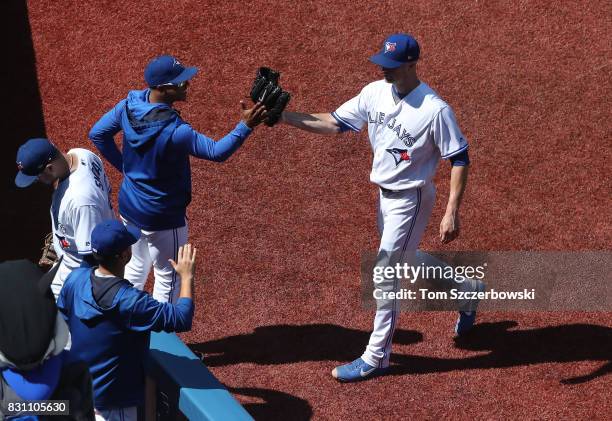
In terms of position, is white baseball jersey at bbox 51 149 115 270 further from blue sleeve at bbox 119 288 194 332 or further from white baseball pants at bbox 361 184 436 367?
white baseball pants at bbox 361 184 436 367

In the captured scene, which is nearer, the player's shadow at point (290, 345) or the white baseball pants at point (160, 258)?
the white baseball pants at point (160, 258)

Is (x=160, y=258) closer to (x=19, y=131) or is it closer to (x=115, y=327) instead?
(x=115, y=327)

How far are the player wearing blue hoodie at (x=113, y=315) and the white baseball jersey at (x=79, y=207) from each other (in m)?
0.58

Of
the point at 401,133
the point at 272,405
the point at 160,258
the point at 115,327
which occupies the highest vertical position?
the point at 401,133

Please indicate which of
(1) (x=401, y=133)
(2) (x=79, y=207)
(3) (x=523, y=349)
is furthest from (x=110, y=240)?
(3) (x=523, y=349)

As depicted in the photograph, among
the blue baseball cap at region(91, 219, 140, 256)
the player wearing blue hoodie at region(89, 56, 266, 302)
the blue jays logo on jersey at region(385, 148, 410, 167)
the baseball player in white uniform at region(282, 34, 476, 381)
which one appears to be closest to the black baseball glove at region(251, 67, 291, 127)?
the player wearing blue hoodie at region(89, 56, 266, 302)

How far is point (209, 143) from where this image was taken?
4.27 meters

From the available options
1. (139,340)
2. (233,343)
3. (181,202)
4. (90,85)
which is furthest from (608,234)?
(90,85)

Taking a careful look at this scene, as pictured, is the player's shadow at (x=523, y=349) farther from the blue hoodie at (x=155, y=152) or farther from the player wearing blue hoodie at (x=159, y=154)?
the blue hoodie at (x=155, y=152)

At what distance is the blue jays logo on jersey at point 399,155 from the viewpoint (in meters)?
4.56

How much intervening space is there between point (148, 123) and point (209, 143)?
0.32m

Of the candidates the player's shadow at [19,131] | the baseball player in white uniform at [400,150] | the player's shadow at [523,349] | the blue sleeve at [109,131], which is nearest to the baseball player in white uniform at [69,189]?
the blue sleeve at [109,131]

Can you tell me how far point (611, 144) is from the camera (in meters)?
6.73

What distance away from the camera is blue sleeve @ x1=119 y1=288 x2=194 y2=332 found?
134 inches
